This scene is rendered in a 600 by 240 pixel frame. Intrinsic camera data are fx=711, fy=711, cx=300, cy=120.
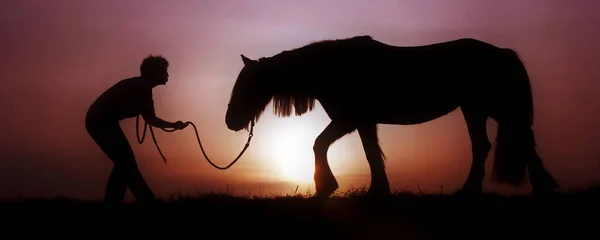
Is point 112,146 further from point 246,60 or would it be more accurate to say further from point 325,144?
point 325,144

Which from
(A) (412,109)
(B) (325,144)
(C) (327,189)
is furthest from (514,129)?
(C) (327,189)

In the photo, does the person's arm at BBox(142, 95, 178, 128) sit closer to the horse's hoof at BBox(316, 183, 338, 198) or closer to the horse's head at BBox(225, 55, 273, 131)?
the horse's head at BBox(225, 55, 273, 131)

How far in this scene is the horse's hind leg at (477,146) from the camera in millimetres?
9867

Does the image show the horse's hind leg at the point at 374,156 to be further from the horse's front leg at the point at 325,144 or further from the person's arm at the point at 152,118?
the person's arm at the point at 152,118

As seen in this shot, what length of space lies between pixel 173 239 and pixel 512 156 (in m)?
5.80

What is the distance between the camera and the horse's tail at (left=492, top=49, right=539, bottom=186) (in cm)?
1023

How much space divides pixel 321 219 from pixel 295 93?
3804 millimetres

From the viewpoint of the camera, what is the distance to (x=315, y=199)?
8344mm

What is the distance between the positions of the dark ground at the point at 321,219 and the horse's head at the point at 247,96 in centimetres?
241

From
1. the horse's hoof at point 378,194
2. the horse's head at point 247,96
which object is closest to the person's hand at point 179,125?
the horse's head at point 247,96

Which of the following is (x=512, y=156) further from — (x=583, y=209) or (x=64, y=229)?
(x=64, y=229)

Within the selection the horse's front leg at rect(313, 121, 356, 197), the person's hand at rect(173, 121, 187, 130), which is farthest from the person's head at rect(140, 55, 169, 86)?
the horse's front leg at rect(313, 121, 356, 197)

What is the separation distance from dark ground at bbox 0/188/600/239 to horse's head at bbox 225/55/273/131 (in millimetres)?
2408

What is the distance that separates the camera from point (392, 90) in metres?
10.6
